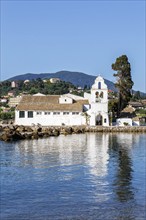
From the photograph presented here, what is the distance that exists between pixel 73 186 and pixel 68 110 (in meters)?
41.1

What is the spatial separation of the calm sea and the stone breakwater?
14758 mm

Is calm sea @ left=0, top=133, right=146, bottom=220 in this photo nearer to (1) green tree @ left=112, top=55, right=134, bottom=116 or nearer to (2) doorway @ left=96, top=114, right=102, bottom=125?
(2) doorway @ left=96, top=114, right=102, bottom=125

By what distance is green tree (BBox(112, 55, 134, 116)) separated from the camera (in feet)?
219

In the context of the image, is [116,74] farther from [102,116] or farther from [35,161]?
[35,161]

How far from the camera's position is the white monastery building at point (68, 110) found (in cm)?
6203

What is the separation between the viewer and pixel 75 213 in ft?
57.6

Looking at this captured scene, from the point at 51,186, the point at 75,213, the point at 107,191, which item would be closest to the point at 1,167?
the point at 51,186

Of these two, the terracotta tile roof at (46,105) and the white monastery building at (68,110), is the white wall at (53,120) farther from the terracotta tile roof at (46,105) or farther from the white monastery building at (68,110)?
the terracotta tile roof at (46,105)

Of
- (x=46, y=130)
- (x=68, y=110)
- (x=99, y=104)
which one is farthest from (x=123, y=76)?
(x=46, y=130)

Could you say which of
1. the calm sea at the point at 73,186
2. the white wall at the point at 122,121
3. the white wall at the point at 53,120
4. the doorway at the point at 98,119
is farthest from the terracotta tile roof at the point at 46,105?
the calm sea at the point at 73,186

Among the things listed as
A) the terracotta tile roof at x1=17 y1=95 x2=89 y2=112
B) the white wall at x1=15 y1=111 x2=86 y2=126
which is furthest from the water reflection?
the terracotta tile roof at x1=17 y1=95 x2=89 y2=112

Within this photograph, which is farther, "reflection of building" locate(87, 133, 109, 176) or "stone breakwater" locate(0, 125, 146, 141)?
"stone breakwater" locate(0, 125, 146, 141)

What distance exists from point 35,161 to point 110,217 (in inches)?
523

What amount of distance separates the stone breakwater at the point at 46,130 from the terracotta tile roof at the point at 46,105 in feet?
12.9
